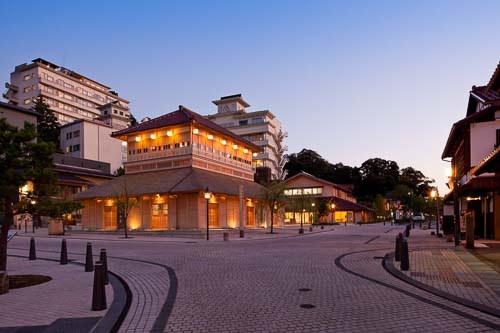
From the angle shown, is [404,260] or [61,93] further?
[61,93]

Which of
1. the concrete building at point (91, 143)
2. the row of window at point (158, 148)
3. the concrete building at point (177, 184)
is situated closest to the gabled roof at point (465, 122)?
the concrete building at point (177, 184)

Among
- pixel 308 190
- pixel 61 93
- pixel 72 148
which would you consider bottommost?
pixel 308 190

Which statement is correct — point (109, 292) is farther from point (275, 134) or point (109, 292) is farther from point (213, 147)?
point (275, 134)

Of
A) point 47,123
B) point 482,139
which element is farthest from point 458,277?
point 47,123

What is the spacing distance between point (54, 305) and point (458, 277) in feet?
32.5

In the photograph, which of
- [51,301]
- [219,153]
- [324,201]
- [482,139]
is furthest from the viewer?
[324,201]

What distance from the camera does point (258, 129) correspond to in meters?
83.9

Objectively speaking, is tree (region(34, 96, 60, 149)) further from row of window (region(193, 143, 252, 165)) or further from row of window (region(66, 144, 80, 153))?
row of window (region(193, 143, 252, 165))

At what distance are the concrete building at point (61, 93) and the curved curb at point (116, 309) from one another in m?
88.6

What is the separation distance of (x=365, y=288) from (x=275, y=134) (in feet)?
263

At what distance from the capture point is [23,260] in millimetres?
15953

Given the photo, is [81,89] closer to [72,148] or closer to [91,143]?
[72,148]

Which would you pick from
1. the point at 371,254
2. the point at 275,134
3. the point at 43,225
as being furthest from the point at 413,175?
the point at 371,254

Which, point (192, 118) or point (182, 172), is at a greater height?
point (192, 118)
